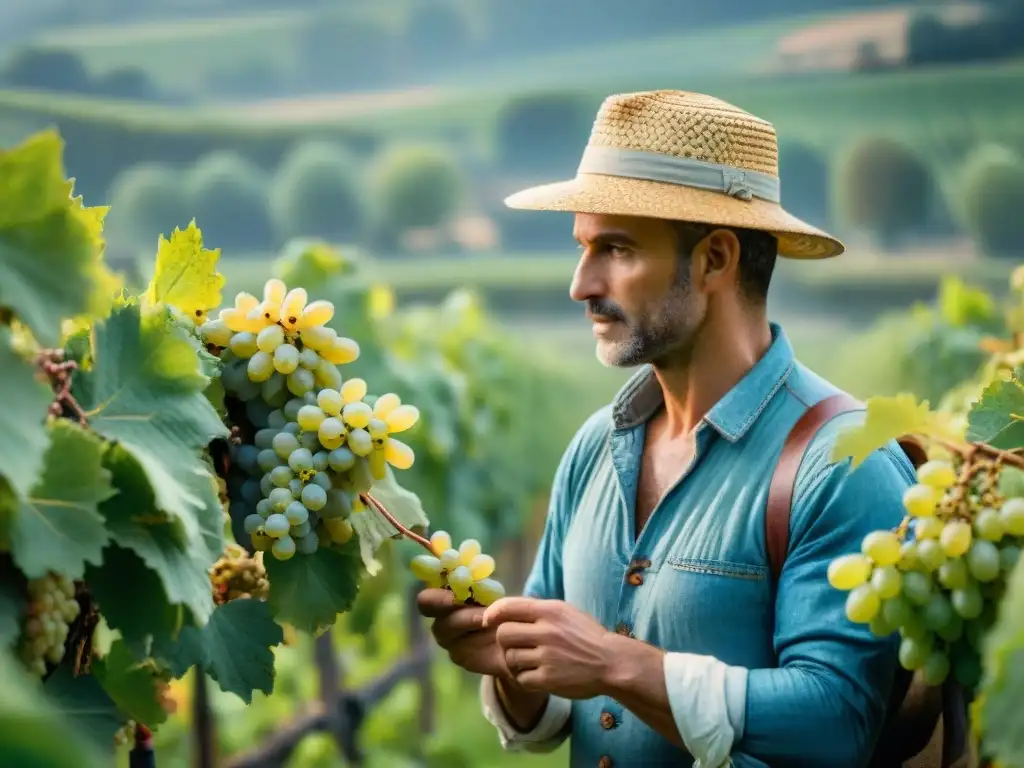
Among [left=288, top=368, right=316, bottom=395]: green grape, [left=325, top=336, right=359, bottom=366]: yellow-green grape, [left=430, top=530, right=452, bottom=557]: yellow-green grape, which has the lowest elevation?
[left=430, top=530, right=452, bottom=557]: yellow-green grape

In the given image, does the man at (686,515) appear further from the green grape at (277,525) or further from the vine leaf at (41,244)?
the vine leaf at (41,244)

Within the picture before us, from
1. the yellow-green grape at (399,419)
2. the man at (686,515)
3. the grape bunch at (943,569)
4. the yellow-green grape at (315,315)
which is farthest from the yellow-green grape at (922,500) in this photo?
the yellow-green grape at (315,315)

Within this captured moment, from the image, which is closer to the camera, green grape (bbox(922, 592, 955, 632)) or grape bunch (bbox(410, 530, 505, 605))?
green grape (bbox(922, 592, 955, 632))

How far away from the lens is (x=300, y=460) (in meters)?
1.32

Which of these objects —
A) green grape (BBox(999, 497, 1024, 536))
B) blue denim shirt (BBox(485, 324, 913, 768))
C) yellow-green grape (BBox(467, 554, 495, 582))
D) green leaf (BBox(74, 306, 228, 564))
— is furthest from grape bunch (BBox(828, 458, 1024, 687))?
green leaf (BBox(74, 306, 228, 564))

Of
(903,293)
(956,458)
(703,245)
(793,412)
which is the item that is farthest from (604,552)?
(903,293)

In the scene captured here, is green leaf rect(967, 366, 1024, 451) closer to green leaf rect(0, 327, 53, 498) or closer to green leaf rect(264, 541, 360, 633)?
green leaf rect(264, 541, 360, 633)

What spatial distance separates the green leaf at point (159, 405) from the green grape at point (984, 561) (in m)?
0.66

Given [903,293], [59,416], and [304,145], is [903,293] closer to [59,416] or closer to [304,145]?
[304,145]

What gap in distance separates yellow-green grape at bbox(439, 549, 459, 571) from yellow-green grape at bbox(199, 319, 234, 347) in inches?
14.4

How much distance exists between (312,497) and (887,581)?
575 mm

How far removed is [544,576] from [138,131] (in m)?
7.98

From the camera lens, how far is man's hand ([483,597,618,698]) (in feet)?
4.83

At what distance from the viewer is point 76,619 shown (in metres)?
1.21
